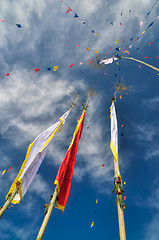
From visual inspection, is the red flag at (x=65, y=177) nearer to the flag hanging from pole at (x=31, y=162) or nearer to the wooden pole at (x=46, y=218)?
the wooden pole at (x=46, y=218)

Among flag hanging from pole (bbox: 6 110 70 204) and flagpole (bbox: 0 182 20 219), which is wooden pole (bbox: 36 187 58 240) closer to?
flag hanging from pole (bbox: 6 110 70 204)

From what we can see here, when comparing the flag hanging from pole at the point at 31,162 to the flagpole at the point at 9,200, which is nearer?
the flagpole at the point at 9,200

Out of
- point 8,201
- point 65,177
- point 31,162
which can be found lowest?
point 8,201

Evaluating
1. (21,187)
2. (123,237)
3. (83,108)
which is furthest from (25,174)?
(83,108)

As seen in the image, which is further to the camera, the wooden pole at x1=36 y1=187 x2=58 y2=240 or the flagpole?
the flagpole

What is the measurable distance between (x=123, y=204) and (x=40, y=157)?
274 inches

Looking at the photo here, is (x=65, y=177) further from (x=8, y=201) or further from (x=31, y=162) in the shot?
(x=8, y=201)

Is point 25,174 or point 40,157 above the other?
point 40,157

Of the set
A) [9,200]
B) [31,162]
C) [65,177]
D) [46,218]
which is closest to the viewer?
[46,218]

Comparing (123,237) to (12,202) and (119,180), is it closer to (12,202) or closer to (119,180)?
(119,180)

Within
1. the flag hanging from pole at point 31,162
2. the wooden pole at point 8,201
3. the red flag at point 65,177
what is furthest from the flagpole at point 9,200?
the red flag at point 65,177

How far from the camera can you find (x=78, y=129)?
12703 mm

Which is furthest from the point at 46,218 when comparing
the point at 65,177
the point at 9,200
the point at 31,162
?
the point at 9,200

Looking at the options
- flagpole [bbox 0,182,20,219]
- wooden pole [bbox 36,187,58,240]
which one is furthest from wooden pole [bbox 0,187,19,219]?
wooden pole [bbox 36,187,58,240]
